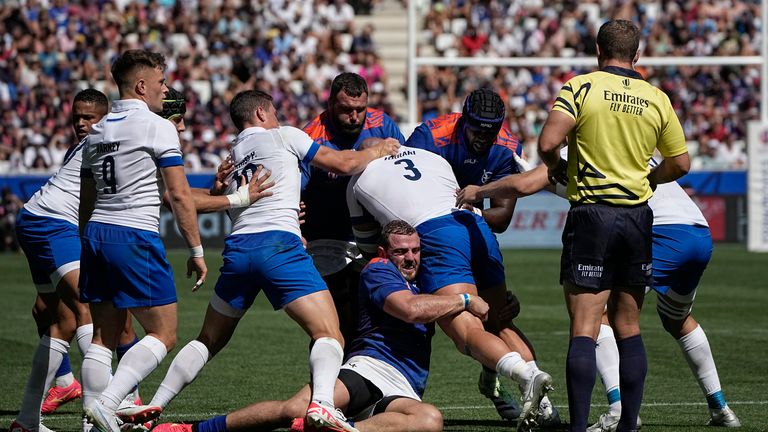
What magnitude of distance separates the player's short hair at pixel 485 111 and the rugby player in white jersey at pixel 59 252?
8.34 ft

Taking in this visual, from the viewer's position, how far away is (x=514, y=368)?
6.95m

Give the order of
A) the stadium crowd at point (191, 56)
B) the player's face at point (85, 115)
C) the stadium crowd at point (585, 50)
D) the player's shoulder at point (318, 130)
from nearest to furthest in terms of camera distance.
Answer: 1. the player's face at point (85, 115)
2. the player's shoulder at point (318, 130)
3. the stadium crowd at point (191, 56)
4. the stadium crowd at point (585, 50)

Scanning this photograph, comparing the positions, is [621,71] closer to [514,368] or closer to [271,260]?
[514,368]

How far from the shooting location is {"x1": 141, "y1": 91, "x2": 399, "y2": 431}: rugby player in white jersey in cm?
711

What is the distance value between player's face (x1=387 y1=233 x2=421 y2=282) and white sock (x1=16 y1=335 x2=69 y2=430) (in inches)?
Answer: 91.6

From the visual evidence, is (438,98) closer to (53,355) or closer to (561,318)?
(561,318)

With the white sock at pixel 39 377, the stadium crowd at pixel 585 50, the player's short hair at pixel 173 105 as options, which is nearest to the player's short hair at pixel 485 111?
the player's short hair at pixel 173 105

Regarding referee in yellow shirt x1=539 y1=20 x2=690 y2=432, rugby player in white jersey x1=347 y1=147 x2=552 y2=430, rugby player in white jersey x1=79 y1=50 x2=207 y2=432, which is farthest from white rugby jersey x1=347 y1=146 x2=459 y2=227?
rugby player in white jersey x1=79 y1=50 x2=207 y2=432

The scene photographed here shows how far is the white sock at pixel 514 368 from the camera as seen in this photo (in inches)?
271

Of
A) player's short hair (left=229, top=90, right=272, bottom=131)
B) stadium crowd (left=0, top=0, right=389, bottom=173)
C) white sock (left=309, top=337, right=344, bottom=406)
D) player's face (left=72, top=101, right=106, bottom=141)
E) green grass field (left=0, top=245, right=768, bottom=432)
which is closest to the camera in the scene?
white sock (left=309, top=337, right=344, bottom=406)

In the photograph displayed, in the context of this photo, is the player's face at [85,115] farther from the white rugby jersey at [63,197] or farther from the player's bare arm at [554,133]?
the player's bare arm at [554,133]

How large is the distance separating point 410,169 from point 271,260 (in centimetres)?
123

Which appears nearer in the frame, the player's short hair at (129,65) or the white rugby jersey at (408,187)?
the player's short hair at (129,65)

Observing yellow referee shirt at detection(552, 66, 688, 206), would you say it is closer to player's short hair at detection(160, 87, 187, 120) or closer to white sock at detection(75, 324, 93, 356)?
player's short hair at detection(160, 87, 187, 120)
